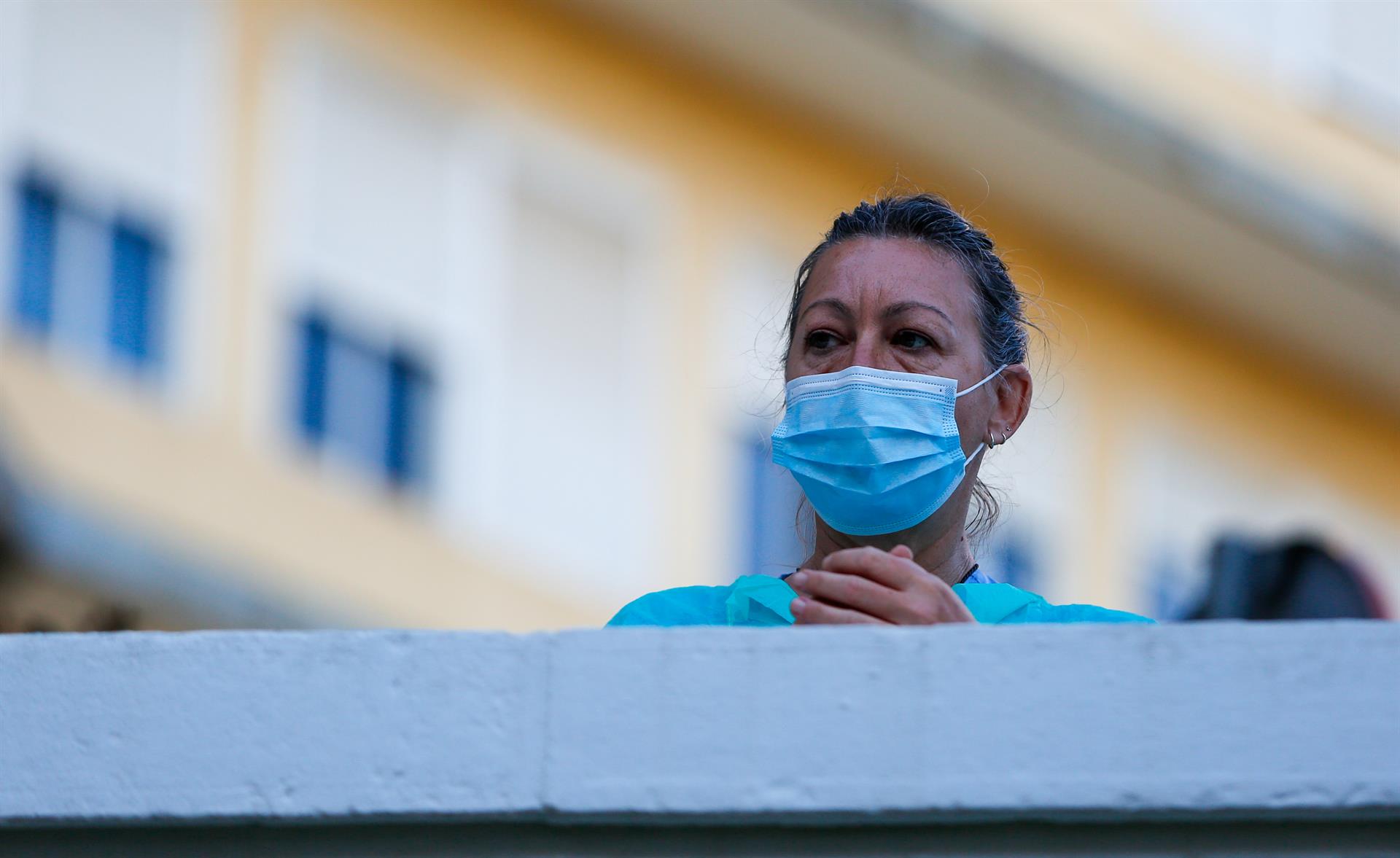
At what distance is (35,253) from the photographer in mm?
9336

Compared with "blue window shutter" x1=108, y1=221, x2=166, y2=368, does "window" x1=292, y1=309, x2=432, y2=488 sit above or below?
below

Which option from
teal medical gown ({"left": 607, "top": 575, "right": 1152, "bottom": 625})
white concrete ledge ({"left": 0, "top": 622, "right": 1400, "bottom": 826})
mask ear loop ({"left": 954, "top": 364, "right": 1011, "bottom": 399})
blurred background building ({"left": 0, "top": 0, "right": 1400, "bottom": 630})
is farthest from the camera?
blurred background building ({"left": 0, "top": 0, "right": 1400, "bottom": 630})

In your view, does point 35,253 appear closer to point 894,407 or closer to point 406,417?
point 406,417

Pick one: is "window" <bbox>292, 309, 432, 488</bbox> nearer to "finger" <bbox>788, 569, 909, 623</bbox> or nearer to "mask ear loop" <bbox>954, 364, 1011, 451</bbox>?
"mask ear loop" <bbox>954, 364, 1011, 451</bbox>

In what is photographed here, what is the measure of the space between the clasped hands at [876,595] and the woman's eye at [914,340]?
67 centimetres

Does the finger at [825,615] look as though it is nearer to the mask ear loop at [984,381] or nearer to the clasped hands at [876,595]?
the clasped hands at [876,595]

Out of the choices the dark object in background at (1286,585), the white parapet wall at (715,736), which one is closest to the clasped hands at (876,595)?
the white parapet wall at (715,736)

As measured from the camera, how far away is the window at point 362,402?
1016cm

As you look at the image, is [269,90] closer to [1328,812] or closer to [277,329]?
[277,329]

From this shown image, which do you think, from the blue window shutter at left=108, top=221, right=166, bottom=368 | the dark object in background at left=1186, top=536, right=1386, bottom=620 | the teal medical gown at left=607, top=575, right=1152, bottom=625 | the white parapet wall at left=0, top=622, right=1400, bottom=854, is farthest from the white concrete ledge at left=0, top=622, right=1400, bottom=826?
the blue window shutter at left=108, top=221, right=166, bottom=368

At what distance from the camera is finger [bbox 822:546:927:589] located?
2604 mm

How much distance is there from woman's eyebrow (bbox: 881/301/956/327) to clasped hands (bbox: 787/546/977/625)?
681mm

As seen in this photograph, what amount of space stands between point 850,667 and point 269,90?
832 cm

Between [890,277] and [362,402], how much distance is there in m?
7.37
